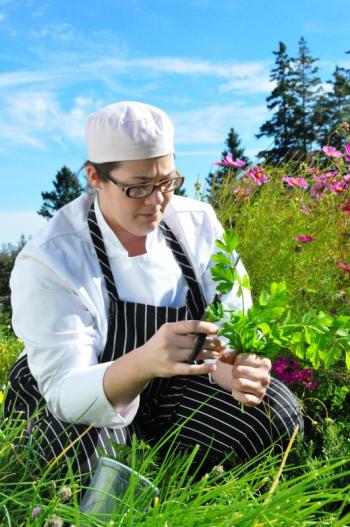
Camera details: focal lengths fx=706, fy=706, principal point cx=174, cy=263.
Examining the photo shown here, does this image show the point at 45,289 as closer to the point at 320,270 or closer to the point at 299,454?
the point at 299,454

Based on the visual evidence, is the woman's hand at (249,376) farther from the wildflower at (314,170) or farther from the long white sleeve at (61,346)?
the wildflower at (314,170)

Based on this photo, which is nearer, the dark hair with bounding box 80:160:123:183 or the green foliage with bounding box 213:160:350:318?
the dark hair with bounding box 80:160:123:183

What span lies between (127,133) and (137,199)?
0.79 ft

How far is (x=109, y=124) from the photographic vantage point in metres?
2.58

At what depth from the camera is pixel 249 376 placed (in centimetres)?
237

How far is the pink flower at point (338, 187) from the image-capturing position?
14.5ft

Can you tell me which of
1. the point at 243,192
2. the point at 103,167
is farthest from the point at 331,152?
the point at 103,167

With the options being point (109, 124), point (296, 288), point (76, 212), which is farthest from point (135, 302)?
point (296, 288)

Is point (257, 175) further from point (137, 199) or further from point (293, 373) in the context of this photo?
point (137, 199)

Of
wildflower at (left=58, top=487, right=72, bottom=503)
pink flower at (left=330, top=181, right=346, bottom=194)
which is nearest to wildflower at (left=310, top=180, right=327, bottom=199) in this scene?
pink flower at (left=330, top=181, right=346, bottom=194)

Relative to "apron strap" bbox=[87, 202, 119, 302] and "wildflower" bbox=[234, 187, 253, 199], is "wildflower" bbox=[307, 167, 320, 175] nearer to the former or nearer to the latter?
"wildflower" bbox=[234, 187, 253, 199]

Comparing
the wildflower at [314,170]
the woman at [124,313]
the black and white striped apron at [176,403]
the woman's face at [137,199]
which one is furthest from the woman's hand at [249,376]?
the wildflower at [314,170]

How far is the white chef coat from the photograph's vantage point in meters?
2.55

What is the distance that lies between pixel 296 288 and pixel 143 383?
1.96 meters
